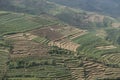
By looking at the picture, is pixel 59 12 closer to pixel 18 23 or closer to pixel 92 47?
pixel 18 23

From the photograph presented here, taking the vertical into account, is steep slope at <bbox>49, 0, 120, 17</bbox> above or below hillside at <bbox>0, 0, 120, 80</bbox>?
above

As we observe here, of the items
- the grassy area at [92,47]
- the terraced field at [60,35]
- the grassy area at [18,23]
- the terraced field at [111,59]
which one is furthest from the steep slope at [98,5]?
the terraced field at [111,59]

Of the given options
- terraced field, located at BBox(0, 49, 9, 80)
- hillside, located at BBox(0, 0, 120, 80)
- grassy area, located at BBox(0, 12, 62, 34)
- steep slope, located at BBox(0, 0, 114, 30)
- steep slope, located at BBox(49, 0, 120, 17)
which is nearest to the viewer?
terraced field, located at BBox(0, 49, 9, 80)

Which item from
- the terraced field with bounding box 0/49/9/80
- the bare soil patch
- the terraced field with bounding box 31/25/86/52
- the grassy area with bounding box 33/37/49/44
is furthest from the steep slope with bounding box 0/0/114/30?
the terraced field with bounding box 0/49/9/80

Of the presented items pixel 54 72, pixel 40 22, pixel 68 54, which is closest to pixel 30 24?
pixel 40 22

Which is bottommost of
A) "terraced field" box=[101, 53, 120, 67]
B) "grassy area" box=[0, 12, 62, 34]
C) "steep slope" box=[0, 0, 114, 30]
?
"terraced field" box=[101, 53, 120, 67]

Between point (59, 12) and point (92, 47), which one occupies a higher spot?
point (59, 12)

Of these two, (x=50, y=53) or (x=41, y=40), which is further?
(x=41, y=40)

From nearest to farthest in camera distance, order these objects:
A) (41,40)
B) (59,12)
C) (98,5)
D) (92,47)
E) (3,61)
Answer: (3,61) < (41,40) < (92,47) < (59,12) < (98,5)

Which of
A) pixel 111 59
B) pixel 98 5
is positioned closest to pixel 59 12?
pixel 111 59

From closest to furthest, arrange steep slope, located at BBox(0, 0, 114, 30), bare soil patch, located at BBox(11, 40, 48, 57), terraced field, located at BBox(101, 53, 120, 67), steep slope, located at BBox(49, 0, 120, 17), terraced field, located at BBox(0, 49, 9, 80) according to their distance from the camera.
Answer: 1. terraced field, located at BBox(0, 49, 9, 80)
2. bare soil patch, located at BBox(11, 40, 48, 57)
3. terraced field, located at BBox(101, 53, 120, 67)
4. steep slope, located at BBox(0, 0, 114, 30)
5. steep slope, located at BBox(49, 0, 120, 17)

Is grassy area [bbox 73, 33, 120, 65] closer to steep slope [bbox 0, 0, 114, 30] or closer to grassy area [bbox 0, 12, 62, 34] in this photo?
grassy area [bbox 0, 12, 62, 34]

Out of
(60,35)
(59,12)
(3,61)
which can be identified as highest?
(59,12)
